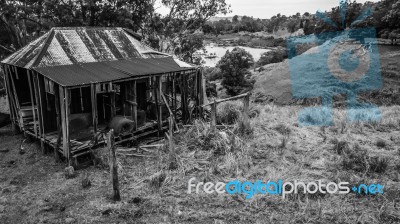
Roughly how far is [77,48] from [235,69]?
39.7 ft

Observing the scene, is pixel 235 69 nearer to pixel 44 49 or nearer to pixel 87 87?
pixel 87 87

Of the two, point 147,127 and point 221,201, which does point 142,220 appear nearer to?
point 221,201

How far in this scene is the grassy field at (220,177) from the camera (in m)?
7.16

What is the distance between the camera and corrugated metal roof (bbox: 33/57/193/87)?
9.37 meters

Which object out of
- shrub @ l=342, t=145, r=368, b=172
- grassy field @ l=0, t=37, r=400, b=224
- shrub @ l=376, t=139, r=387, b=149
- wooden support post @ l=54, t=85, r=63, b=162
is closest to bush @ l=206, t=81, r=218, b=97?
grassy field @ l=0, t=37, r=400, b=224

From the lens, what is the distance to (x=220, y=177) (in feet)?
29.0

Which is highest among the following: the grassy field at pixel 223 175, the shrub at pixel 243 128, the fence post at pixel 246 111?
the fence post at pixel 246 111

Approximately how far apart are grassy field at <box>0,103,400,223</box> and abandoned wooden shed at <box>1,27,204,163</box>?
1.07 m

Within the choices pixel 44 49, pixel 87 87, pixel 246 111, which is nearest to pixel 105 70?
pixel 87 87

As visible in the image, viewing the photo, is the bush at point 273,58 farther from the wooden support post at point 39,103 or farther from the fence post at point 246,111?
the wooden support post at point 39,103

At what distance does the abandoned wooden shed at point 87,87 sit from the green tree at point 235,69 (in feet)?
25.9

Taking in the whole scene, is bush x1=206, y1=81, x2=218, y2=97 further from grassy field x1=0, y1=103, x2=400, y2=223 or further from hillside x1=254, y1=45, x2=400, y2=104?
grassy field x1=0, y1=103, x2=400, y2=223

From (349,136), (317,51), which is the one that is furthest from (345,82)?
(349,136)

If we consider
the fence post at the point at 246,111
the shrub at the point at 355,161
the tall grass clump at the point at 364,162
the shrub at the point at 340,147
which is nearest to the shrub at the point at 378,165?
the tall grass clump at the point at 364,162
